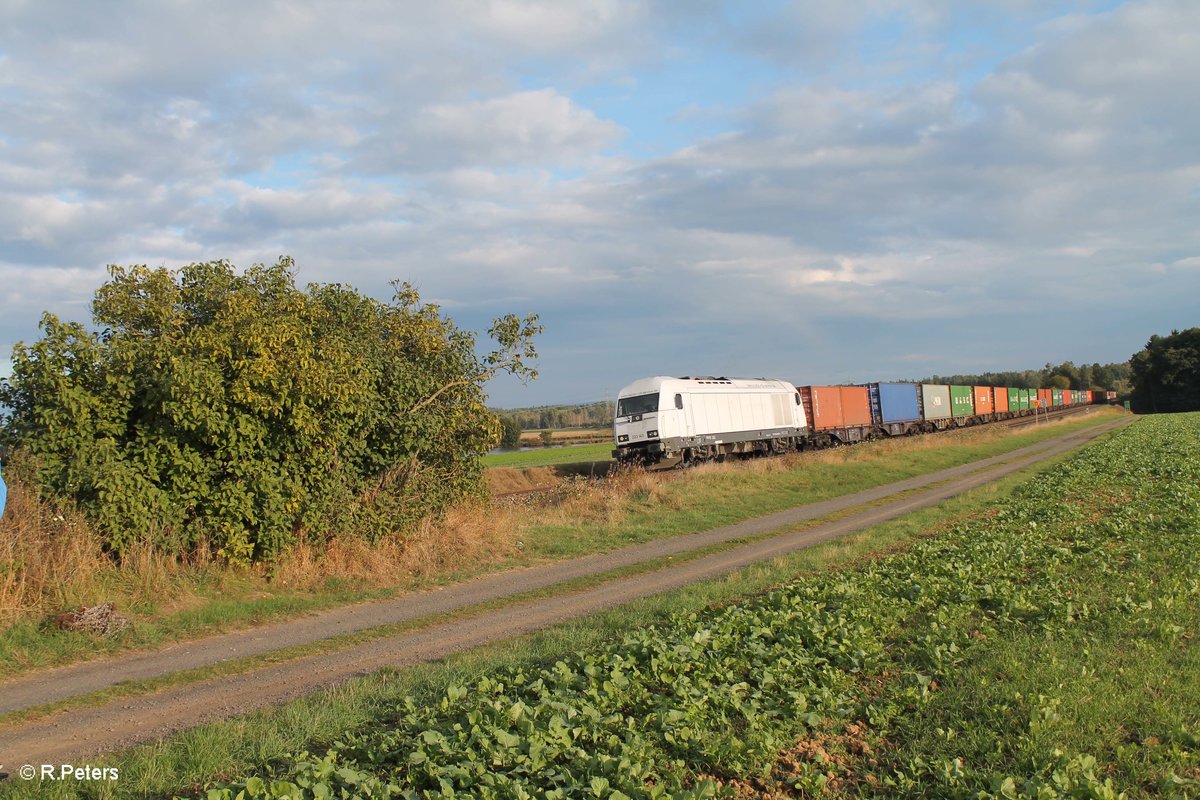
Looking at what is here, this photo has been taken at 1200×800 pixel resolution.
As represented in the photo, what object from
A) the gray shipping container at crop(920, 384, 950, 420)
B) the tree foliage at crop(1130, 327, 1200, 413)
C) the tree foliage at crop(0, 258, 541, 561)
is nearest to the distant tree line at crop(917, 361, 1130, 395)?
the tree foliage at crop(1130, 327, 1200, 413)

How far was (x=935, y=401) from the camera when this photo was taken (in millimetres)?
55688

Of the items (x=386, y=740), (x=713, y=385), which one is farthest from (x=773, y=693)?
(x=713, y=385)

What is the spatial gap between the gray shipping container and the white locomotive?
2138 cm

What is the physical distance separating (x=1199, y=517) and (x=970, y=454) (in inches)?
1074

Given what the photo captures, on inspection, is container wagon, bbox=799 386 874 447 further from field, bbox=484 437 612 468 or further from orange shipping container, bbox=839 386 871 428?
field, bbox=484 437 612 468

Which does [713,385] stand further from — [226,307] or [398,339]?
[226,307]

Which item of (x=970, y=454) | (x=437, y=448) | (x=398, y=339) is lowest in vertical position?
(x=970, y=454)

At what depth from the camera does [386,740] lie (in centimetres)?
492

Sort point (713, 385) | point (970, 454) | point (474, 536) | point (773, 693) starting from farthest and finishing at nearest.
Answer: point (970, 454) → point (713, 385) → point (474, 536) → point (773, 693)

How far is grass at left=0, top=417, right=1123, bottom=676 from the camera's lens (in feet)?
29.2
